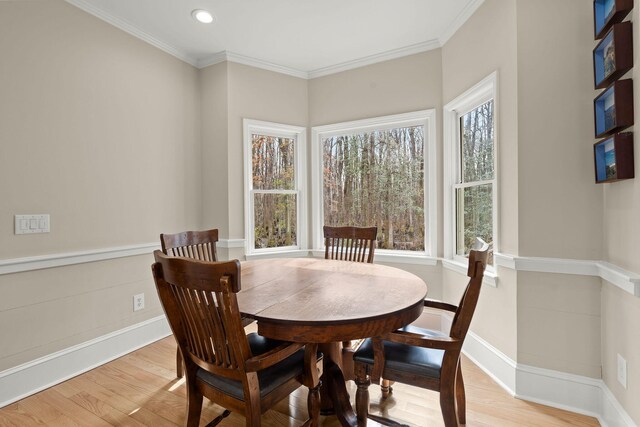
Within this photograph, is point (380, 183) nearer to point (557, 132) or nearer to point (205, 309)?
point (557, 132)

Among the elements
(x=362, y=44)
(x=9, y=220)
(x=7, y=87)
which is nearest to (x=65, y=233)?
(x=9, y=220)

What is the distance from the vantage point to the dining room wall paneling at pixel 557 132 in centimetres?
187

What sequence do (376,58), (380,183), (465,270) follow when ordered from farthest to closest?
1. (380,183)
2. (376,58)
3. (465,270)

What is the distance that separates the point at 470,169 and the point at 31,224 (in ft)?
10.9

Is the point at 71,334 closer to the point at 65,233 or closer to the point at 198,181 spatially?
the point at 65,233

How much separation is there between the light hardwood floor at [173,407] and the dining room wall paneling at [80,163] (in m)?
0.35

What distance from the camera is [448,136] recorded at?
299 cm

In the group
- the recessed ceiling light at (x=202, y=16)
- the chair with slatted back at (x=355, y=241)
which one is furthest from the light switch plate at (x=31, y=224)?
the chair with slatted back at (x=355, y=241)

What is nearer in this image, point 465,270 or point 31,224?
point 31,224

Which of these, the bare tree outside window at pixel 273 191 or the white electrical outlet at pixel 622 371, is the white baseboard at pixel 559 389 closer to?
the white electrical outlet at pixel 622 371

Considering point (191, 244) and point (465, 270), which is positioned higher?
point (191, 244)

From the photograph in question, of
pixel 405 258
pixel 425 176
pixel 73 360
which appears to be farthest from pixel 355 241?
pixel 73 360

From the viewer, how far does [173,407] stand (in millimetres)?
1995

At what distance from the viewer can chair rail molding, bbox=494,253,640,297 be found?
1.50 m
